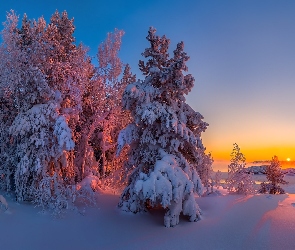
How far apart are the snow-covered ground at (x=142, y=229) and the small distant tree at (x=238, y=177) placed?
795 cm

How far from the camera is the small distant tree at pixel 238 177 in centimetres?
2466

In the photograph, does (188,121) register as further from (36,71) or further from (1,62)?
(1,62)

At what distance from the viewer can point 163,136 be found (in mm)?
14359

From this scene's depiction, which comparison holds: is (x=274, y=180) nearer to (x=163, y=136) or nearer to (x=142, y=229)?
(x=163, y=136)

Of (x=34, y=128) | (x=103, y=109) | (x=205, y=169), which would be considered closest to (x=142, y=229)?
(x=34, y=128)

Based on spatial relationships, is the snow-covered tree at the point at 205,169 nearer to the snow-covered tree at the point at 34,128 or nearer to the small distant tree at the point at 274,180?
the small distant tree at the point at 274,180

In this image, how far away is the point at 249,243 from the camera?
11.9 meters

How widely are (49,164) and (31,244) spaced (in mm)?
5389

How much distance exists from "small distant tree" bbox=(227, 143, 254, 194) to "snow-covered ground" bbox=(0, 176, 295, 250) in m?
7.95

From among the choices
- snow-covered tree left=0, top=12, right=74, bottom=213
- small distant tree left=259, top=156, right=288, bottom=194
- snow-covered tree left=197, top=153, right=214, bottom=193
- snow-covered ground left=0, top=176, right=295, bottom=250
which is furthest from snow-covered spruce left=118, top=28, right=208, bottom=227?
small distant tree left=259, top=156, right=288, bottom=194

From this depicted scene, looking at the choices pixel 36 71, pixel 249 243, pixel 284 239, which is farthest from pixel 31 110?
pixel 284 239

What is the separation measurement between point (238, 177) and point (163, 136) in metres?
13.7

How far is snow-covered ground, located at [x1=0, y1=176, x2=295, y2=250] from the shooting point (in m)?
11.8

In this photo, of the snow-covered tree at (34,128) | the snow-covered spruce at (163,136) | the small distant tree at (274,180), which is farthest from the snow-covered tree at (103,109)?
the small distant tree at (274,180)
